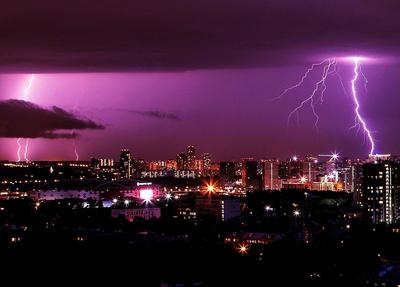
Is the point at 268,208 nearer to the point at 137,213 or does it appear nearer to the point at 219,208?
the point at 219,208

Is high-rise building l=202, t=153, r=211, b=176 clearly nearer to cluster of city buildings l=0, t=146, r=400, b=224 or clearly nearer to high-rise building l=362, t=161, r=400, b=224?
cluster of city buildings l=0, t=146, r=400, b=224

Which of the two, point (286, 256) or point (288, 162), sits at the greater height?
point (288, 162)

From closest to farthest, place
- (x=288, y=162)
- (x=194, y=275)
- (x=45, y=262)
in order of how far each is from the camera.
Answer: (x=194, y=275) < (x=45, y=262) < (x=288, y=162)

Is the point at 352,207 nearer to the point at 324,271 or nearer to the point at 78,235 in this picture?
the point at 78,235

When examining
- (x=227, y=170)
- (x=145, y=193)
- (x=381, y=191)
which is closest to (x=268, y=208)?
(x=381, y=191)

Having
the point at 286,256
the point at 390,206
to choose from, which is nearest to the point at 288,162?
the point at 390,206

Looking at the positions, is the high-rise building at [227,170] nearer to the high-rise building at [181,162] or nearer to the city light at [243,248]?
the high-rise building at [181,162]

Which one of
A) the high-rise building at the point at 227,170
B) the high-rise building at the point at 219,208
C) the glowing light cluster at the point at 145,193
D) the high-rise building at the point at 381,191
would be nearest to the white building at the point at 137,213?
the high-rise building at the point at 219,208
